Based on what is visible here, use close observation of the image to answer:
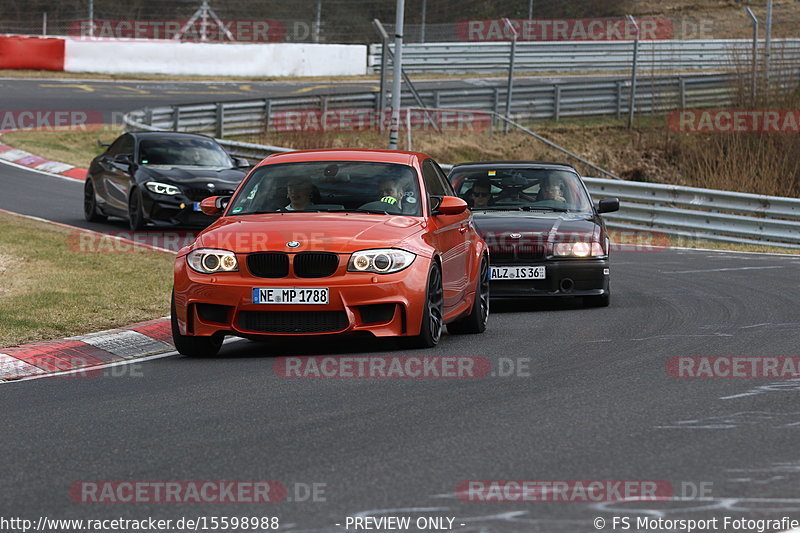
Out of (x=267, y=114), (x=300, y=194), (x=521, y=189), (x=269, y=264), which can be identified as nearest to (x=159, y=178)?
(x=521, y=189)

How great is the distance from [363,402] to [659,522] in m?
2.99

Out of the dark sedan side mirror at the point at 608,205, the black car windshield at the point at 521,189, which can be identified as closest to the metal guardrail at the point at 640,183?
the dark sedan side mirror at the point at 608,205

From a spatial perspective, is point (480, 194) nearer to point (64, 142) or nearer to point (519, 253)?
point (519, 253)

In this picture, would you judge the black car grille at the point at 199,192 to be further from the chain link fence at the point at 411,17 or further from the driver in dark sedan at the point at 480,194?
the chain link fence at the point at 411,17

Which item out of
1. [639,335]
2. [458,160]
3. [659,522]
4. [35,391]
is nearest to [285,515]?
[659,522]

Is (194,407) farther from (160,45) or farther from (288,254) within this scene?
(160,45)

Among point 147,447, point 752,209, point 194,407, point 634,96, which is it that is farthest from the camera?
point 634,96

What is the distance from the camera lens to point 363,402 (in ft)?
26.0

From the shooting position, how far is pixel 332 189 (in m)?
10.8

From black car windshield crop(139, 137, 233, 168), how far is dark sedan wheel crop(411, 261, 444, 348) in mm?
10731

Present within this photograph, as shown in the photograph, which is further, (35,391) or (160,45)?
(160,45)

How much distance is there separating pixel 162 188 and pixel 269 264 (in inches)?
397

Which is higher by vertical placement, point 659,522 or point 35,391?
point 659,522

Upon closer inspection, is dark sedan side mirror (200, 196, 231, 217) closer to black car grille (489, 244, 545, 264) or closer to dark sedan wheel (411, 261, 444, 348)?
dark sedan wheel (411, 261, 444, 348)
